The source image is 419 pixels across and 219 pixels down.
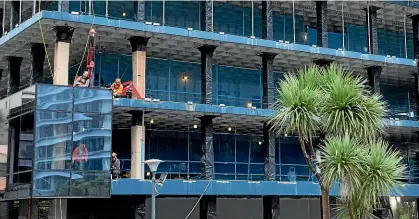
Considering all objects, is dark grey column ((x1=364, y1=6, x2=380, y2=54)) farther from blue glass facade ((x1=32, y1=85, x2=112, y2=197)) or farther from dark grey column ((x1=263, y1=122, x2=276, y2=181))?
blue glass facade ((x1=32, y1=85, x2=112, y2=197))

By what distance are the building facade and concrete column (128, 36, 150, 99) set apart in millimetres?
68

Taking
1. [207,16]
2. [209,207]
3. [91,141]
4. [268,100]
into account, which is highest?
[207,16]

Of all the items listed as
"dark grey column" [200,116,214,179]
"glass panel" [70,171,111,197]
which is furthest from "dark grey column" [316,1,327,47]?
"glass panel" [70,171,111,197]

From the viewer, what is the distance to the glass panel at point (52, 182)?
95.0 ft

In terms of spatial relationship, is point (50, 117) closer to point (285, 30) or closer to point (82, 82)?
point (82, 82)

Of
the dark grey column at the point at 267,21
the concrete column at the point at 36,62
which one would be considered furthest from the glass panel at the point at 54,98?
the dark grey column at the point at 267,21

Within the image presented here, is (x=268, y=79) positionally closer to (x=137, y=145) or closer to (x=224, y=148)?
(x=224, y=148)

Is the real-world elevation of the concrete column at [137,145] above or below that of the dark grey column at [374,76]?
below

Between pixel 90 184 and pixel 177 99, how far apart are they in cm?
1280

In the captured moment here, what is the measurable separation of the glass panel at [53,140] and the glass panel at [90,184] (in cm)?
84

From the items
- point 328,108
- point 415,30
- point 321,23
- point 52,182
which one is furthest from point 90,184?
point 415,30

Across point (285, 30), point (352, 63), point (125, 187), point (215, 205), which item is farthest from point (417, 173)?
point (125, 187)

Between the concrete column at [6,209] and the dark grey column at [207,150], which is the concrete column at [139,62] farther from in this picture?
the concrete column at [6,209]

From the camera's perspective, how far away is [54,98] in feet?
97.1
